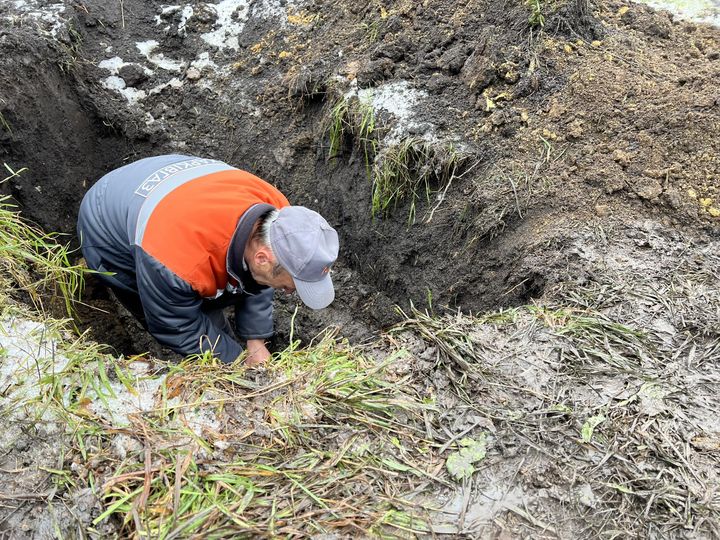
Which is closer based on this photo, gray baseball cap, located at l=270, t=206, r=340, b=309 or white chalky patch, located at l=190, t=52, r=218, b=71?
gray baseball cap, located at l=270, t=206, r=340, b=309

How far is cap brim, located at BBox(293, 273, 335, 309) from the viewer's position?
219 cm

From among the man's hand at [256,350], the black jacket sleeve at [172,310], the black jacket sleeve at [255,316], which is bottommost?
the man's hand at [256,350]

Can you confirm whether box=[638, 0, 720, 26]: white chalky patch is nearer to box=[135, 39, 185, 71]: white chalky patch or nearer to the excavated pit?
the excavated pit

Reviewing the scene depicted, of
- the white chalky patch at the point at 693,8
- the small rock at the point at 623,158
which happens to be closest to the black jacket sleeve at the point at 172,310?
the small rock at the point at 623,158

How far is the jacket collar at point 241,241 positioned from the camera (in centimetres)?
214

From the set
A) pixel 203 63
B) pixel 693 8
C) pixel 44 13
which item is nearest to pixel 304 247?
pixel 203 63

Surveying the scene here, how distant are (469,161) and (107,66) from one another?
2.57m

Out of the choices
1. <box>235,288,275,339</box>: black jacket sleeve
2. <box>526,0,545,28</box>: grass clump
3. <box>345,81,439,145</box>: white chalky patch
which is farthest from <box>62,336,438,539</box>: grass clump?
<box>526,0,545,28</box>: grass clump

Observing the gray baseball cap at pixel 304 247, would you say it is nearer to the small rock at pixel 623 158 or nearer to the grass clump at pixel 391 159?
the grass clump at pixel 391 159

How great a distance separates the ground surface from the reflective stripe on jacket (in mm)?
749

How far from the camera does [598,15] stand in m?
3.06

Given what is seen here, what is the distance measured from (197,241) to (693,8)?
126 inches

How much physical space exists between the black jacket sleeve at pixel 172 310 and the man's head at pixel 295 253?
1.03 ft

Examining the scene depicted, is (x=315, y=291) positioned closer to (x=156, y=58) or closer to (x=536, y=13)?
(x=536, y=13)
